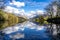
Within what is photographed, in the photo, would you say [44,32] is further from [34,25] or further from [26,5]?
[26,5]

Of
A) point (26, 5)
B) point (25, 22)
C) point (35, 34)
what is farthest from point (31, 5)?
point (35, 34)

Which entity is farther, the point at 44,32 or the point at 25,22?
the point at 25,22

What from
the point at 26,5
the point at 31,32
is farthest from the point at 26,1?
the point at 31,32

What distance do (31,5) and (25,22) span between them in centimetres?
53

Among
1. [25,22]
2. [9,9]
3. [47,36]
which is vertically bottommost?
[47,36]

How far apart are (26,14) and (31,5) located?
30cm

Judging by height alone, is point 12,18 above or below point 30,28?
above

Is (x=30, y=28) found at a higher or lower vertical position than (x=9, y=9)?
lower

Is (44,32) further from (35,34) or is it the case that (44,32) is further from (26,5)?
(26,5)

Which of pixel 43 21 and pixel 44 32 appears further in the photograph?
pixel 43 21

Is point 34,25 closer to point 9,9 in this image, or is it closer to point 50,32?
point 50,32

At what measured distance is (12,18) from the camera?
4.73 meters

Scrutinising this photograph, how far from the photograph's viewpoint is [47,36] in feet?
13.8

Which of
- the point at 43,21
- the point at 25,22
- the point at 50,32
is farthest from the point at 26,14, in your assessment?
the point at 50,32
